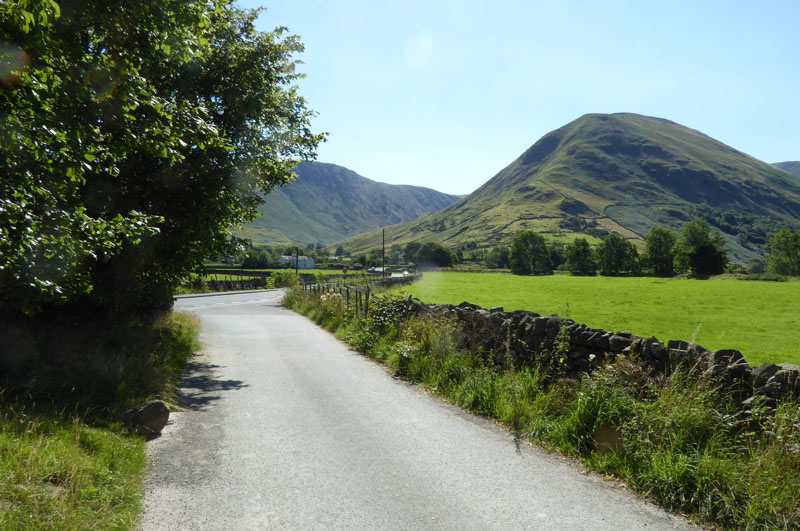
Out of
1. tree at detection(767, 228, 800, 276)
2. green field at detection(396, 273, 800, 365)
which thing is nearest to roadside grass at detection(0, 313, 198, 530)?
green field at detection(396, 273, 800, 365)

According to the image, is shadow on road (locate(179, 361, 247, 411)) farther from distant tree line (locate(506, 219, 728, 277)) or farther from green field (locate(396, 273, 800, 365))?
distant tree line (locate(506, 219, 728, 277))

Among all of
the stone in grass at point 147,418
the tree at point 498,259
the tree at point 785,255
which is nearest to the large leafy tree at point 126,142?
the stone in grass at point 147,418

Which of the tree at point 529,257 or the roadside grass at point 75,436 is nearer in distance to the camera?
the roadside grass at point 75,436

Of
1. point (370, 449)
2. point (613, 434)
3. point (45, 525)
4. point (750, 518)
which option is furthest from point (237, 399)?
point (750, 518)

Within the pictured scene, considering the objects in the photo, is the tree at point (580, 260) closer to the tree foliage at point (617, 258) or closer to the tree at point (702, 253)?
the tree foliage at point (617, 258)

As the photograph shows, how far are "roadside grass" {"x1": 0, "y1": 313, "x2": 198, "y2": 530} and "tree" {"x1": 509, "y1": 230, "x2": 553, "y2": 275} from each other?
133466 millimetres

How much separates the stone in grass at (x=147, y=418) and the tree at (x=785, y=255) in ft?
466

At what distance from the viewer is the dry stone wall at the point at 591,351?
5852 mm

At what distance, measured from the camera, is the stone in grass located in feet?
23.5

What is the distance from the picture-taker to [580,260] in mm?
139875

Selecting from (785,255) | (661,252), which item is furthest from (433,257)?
(785,255)

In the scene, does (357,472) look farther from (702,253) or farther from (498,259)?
(498,259)

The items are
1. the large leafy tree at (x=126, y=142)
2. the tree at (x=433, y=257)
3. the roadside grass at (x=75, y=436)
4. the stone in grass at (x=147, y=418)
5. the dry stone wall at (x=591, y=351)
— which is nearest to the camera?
the roadside grass at (x=75, y=436)

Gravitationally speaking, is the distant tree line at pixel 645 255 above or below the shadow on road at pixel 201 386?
above
